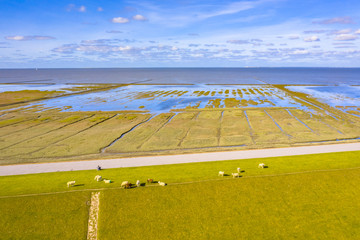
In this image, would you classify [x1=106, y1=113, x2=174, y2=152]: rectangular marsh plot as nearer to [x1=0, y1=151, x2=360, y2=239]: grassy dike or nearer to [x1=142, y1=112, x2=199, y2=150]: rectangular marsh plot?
[x1=142, y1=112, x2=199, y2=150]: rectangular marsh plot

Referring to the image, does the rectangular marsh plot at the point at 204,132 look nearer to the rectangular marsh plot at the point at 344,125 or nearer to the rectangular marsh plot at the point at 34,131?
the rectangular marsh plot at the point at 344,125

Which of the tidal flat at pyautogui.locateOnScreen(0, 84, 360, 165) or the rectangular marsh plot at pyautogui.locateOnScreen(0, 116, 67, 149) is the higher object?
the rectangular marsh plot at pyautogui.locateOnScreen(0, 116, 67, 149)

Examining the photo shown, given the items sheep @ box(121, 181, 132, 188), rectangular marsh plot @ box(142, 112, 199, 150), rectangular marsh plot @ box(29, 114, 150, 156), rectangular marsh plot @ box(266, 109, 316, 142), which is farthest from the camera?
rectangular marsh plot @ box(266, 109, 316, 142)

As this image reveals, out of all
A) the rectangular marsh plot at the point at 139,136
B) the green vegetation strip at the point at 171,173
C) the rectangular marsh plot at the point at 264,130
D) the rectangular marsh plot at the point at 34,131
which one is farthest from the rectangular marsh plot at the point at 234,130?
the rectangular marsh plot at the point at 34,131

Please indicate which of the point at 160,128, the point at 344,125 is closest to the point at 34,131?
the point at 160,128

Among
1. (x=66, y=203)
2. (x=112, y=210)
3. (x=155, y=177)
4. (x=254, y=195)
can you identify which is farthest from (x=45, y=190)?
(x=254, y=195)

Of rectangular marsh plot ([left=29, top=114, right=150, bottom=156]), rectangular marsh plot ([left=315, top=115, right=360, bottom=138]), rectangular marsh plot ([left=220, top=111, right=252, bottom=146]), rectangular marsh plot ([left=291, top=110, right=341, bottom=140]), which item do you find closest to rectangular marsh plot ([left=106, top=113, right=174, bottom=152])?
rectangular marsh plot ([left=29, top=114, right=150, bottom=156])
